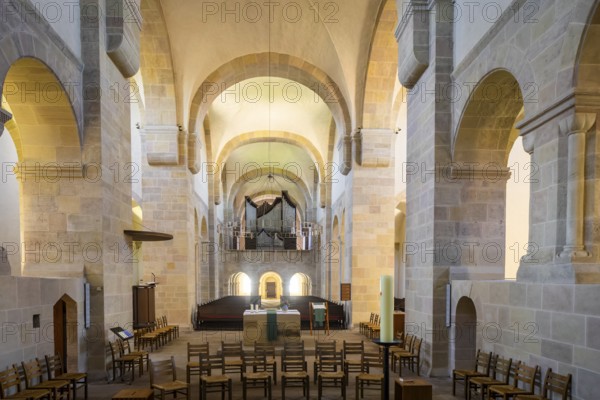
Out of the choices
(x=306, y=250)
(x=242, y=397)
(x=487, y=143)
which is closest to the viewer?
(x=242, y=397)

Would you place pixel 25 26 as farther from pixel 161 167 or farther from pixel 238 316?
pixel 238 316

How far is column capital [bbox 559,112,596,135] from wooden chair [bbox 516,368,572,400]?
2493 mm

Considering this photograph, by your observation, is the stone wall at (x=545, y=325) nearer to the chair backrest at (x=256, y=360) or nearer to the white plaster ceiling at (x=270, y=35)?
the chair backrest at (x=256, y=360)

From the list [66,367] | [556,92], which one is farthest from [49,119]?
[556,92]

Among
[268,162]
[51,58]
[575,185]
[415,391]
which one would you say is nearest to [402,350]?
[415,391]

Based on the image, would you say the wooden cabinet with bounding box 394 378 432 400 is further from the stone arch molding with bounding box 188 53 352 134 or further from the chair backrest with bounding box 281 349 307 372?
the stone arch molding with bounding box 188 53 352 134

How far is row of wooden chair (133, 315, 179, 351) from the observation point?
11284 mm

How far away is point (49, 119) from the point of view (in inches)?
295

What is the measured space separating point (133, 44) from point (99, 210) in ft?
10.9

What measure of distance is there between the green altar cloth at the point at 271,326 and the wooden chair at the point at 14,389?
6.45 meters

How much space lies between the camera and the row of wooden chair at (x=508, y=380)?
4.97m

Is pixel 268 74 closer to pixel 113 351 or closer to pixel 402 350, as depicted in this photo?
pixel 402 350

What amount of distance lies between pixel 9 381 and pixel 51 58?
4320 millimetres

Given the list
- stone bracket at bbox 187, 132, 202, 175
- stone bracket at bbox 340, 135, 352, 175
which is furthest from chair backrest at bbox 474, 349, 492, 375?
stone bracket at bbox 187, 132, 202, 175
